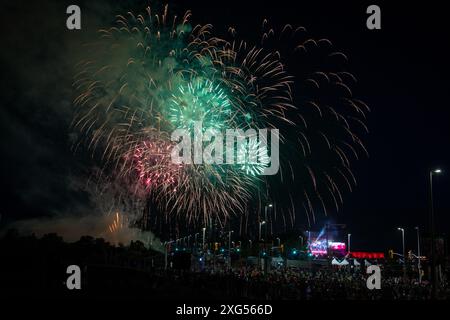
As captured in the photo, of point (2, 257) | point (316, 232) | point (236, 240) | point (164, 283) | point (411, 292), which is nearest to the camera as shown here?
point (411, 292)

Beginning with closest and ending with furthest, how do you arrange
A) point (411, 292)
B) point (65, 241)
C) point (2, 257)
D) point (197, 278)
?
point (411, 292), point (197, 278), point (2, 257), point (65, 241)

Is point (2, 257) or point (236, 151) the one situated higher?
point (236, 151)

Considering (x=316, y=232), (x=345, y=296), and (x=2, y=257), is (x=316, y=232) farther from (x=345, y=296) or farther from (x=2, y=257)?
(x=345, y=296)

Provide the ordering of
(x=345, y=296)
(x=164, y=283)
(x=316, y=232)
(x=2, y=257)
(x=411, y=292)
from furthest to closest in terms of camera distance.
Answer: (x=316, y=232) → (x=2, y=257) → (x=164, y=283) → (x=411, y=292) → (x=345, y=296)

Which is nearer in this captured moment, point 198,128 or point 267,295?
point 267,295

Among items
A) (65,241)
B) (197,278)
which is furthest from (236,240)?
(197,278)
